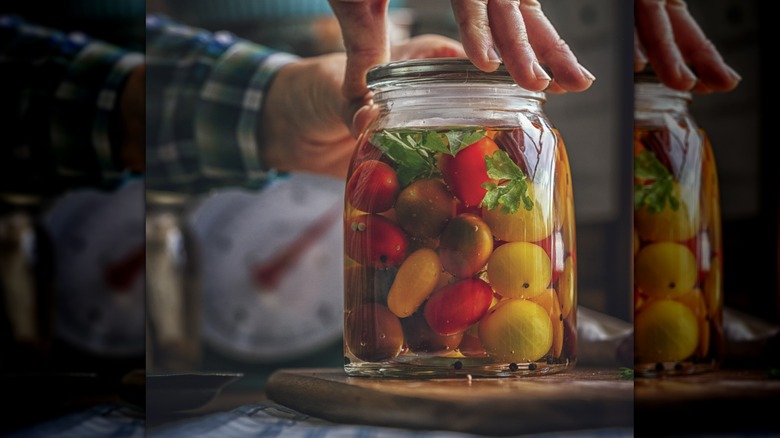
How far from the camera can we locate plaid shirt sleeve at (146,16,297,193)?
74 centimetres

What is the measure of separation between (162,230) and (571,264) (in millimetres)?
359

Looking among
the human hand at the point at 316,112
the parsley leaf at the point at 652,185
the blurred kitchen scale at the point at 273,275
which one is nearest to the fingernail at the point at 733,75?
the parsley leaf at the point at 652,185

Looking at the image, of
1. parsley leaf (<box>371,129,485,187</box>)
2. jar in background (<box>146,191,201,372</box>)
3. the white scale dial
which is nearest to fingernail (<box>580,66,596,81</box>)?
parsley leaf (<box>371,129,485,187</box>)

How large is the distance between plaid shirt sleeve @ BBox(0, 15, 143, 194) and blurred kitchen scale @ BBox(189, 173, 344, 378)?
135 mm

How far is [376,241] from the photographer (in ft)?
2.01

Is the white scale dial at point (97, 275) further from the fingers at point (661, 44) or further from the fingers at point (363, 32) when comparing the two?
the fingers at point (661, 44)

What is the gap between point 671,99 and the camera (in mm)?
768

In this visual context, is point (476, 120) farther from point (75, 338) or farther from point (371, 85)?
point (75, 338)

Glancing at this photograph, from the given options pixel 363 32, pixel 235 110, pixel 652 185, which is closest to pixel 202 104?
pixel 235 110

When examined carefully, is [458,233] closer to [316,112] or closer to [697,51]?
[316,112]

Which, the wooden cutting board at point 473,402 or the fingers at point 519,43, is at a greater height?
the fingers at point 519,43

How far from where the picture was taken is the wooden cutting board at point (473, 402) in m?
0.58

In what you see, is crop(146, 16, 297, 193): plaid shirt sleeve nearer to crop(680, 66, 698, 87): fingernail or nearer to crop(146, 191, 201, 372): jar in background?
Result: crop(146, 191, 201, 372): jar in background

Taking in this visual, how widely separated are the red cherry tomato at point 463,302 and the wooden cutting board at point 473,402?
42 mm
